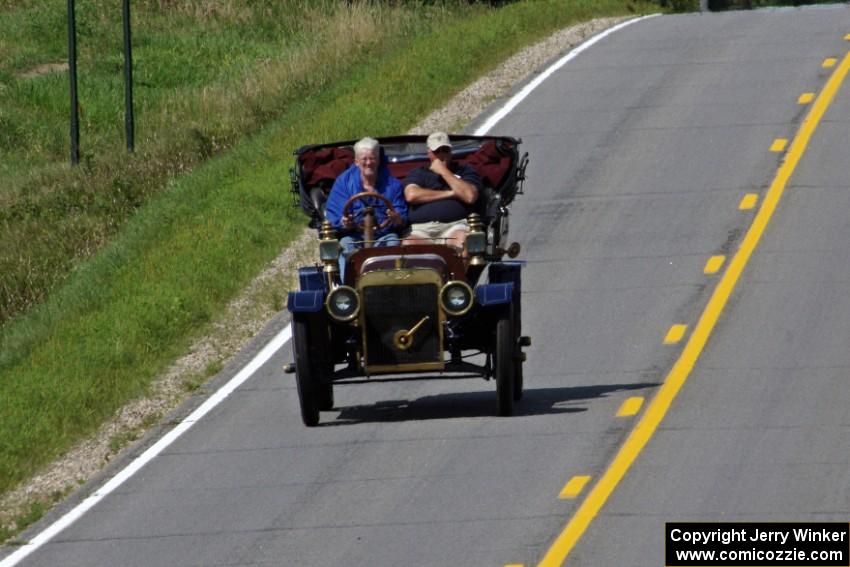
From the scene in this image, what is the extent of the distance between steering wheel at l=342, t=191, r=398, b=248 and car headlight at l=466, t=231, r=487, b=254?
2.15ft

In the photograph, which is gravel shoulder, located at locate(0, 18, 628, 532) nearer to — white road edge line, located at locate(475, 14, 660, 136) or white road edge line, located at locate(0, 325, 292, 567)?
white road edge line, located at locate(0, 325, 292, 567)

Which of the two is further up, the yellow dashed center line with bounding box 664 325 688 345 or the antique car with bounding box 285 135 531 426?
the antique car with bounding box 285 135 531 426

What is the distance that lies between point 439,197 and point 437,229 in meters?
0.26

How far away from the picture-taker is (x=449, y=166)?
1434 centimetres

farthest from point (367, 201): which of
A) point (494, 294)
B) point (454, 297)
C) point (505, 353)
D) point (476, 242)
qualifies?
point (505, 353)

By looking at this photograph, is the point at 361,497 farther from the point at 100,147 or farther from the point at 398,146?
the point at 100,147

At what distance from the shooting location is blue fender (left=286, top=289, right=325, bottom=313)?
13.2 meters

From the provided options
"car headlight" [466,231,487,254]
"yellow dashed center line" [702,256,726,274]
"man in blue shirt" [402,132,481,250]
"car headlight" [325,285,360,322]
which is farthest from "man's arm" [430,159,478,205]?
"yellow dashed center line" [702,256,726,274]

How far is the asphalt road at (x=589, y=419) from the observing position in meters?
10.9

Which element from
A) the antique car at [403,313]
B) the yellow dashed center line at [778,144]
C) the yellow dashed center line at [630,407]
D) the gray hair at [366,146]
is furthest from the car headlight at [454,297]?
the yellow dashed center line at [778,144]

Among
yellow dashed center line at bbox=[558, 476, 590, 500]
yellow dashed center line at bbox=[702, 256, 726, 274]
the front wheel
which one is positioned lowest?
yellow dashed center line at bbox=[558, 476, 590, 500]

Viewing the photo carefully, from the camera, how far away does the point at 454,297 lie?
13102 mm

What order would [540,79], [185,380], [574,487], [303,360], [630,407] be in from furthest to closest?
[540,79]
[185,380]
[630,407]
[303,360]
[574,487]

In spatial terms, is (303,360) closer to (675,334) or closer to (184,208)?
(675,334)
